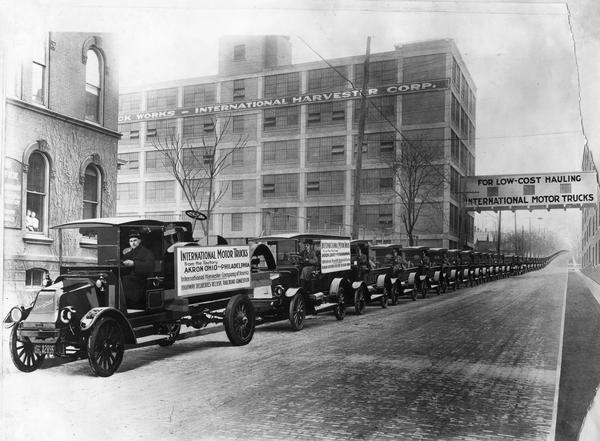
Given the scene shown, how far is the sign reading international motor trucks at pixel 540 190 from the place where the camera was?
6625 millimetres

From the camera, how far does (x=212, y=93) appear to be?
25.9 ft

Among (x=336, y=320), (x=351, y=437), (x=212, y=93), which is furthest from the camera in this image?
(x=336, y=320)

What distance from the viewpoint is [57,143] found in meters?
11.0

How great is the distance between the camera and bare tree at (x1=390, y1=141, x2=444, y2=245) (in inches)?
575

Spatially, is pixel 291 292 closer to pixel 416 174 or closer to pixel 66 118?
pixel 66 118

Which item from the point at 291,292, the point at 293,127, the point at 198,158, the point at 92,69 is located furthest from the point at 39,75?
the point at 291,292

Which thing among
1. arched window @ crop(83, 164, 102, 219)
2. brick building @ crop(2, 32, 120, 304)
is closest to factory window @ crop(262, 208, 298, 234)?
brick building @ crop(2, 32, 120, 304)

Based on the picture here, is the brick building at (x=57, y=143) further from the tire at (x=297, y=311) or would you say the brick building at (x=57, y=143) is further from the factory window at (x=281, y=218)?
the tire at (x=297, y=311)

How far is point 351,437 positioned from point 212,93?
549cm

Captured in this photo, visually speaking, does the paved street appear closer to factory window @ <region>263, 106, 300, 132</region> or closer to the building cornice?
factory window @ <region>263, 106, 300, 132</region>

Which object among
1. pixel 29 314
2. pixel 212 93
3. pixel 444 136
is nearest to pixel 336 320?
pixel 444 136

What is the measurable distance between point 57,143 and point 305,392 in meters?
8.36

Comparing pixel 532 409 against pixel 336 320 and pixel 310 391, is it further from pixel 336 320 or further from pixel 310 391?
pixel 336 320

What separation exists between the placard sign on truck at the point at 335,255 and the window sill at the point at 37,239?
4994 mm
